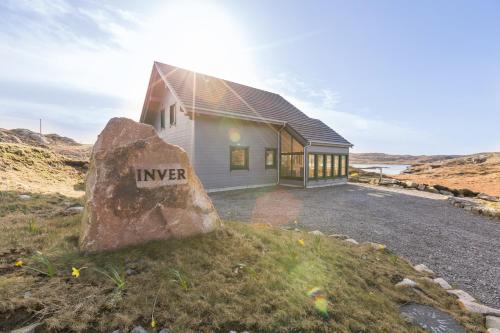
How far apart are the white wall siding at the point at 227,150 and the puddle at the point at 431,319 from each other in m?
9.88

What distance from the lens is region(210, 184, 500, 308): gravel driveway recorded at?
4.46 m

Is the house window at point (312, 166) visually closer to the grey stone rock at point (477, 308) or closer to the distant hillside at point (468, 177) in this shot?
the distant hillside at point (468, 177)

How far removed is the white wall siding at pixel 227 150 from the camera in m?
11.8

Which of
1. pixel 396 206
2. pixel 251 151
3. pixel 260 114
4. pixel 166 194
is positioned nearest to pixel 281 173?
pixel 251 151

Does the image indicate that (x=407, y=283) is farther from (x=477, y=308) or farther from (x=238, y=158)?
(x=238, y=158)

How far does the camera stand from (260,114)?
46.0ft

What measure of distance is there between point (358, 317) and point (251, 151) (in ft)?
38.1

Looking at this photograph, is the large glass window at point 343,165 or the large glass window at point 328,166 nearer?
the large glass window at point 328,166

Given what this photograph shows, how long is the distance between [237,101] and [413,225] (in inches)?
416

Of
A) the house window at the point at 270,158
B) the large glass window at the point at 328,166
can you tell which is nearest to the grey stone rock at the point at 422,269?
the house window at the point at 270,158

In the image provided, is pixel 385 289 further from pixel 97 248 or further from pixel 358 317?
pixel 97 248

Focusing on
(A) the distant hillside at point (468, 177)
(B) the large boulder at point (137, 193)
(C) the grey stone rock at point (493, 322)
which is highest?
(B) the large boulder at point (137, 193)

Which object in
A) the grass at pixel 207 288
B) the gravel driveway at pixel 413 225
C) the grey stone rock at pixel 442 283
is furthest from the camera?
the gravel driveway at pixel 413 225

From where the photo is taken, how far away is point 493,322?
286 cm
